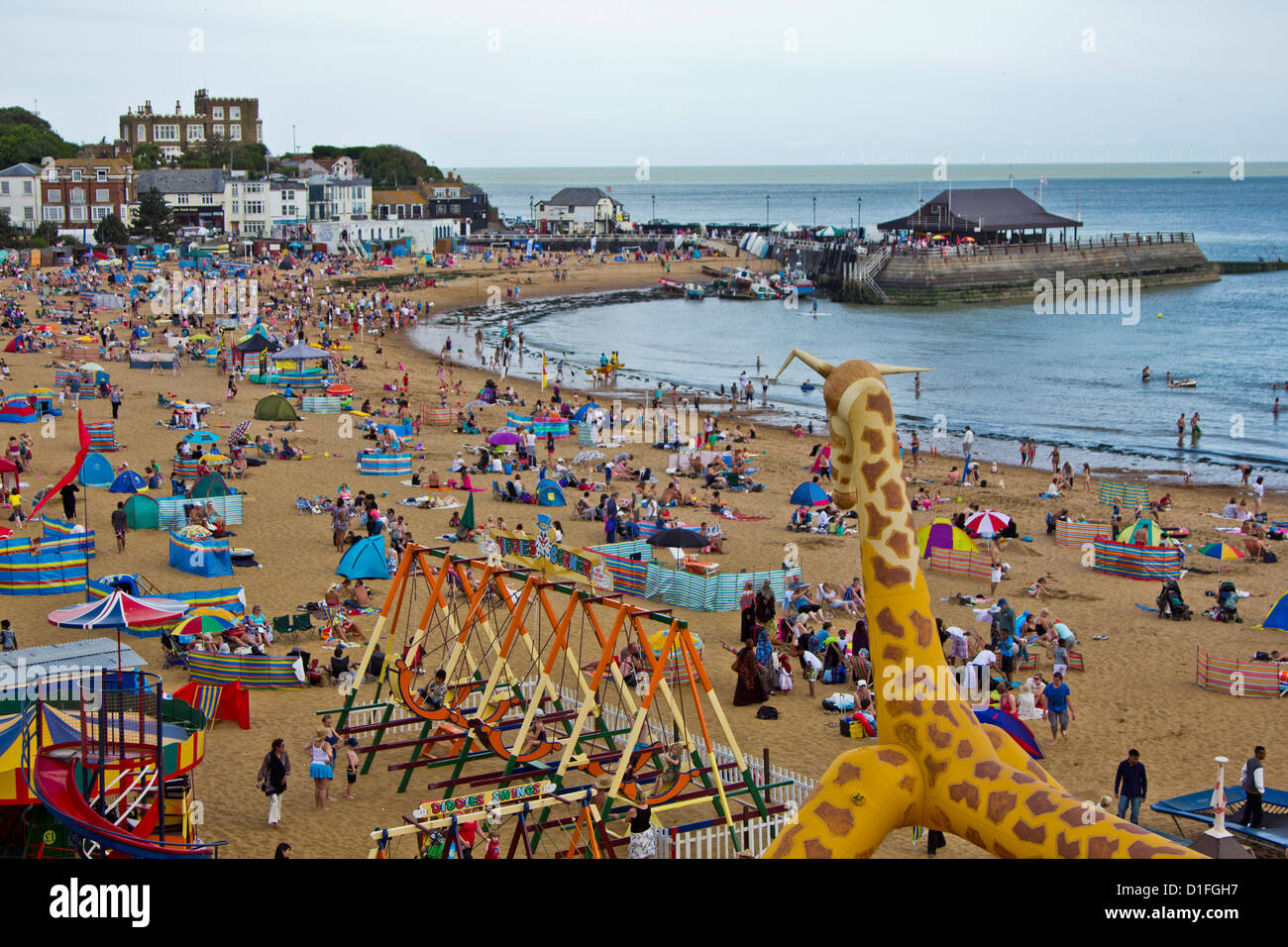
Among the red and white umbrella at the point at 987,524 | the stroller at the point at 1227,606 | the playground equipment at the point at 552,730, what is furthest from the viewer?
the red and white umbrella at the point at 987,524

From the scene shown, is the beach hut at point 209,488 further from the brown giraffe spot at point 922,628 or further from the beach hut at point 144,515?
the brown giraffe spot at point 922,628

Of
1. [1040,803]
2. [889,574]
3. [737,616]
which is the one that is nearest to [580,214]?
[737,616]

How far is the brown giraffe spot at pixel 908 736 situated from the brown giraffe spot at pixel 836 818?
2.37 feet

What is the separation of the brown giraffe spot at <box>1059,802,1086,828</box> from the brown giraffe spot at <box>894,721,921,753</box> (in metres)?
1.16

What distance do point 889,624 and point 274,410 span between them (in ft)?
101

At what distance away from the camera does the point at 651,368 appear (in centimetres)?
6053

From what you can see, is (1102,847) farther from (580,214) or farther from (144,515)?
(580,214)

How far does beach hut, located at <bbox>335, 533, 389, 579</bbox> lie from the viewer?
73.8 ft

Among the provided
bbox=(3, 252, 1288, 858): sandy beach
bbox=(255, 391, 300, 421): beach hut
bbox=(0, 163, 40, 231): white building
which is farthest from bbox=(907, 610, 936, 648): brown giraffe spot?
bbox=(0, 163, 40, 231): white building

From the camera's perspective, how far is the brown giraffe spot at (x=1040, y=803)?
9.02 meters

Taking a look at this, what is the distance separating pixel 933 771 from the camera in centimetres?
964

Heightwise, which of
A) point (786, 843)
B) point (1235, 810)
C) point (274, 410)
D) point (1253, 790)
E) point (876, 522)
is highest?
point (876, 522)

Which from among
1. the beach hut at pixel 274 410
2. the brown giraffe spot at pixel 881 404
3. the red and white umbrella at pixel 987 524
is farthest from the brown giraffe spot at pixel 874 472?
the beach hut at pixel 274 410
